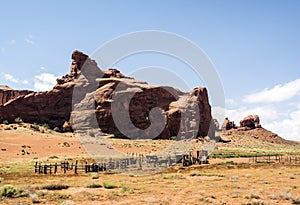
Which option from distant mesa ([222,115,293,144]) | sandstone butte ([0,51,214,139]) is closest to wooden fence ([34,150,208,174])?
sandstone butte ([0,51,214,139])

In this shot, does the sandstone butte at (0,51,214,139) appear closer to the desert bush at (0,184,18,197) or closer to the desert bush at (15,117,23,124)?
the desert bush at (15,117,23,124)

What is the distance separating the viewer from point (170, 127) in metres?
83.7

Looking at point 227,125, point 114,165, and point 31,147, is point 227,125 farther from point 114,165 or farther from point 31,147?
point 114,165

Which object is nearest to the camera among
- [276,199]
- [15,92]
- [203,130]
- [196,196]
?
[276,199]

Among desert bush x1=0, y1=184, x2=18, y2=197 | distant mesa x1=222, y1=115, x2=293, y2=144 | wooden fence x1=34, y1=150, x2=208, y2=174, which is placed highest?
distant mesa x1=222, y1=115, x2=293, y2=144

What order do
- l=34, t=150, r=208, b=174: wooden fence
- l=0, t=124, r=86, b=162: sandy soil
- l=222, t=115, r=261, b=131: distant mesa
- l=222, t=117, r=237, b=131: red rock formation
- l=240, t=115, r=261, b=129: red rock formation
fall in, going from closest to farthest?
l=34, t=150, r=208, b=174: wooden fence → l=0, t=124, r=86, b=162: sandy soil → l=222, t=117, r=237, b=131: red rock formation → l=222, t=115, r=261, b=131: distant mesa → l=240, t=115, r=261, b=129: red rock formation

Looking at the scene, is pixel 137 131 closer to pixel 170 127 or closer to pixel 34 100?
pixel 170 127

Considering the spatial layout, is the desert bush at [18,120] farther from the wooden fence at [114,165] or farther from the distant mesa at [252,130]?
→ the distant mesa at [252,130]

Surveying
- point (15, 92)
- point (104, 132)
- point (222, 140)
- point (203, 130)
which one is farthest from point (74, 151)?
point (15, 92)

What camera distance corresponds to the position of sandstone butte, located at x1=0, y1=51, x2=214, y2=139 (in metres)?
81.5

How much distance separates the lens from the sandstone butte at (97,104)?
81500mm

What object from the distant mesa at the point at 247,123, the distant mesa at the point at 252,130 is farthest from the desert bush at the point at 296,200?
the distant mesa at the point at 247,123

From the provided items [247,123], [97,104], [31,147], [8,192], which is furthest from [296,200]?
[247,123]

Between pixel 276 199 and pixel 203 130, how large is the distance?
77.9m
